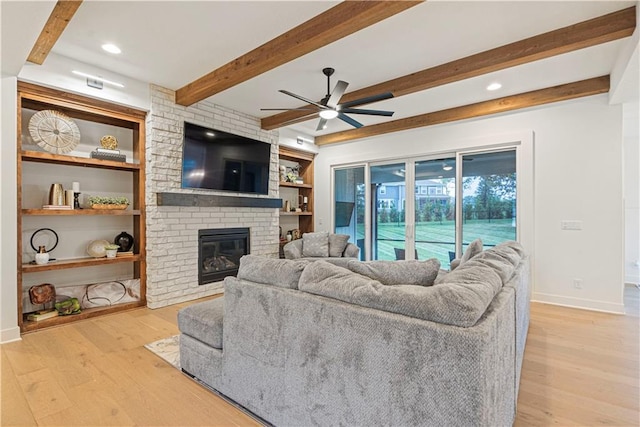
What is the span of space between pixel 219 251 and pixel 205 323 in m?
2.79

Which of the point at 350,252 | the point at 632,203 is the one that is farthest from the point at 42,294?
the point at 632,203

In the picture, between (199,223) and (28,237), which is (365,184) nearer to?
(199,223)

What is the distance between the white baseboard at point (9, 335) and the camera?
2.86m

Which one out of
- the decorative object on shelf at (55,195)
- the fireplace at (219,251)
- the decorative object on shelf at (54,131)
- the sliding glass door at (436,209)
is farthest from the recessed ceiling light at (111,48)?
the sliding glass door at (436,209)

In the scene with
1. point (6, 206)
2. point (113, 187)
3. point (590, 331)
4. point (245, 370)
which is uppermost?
point (113, 187)

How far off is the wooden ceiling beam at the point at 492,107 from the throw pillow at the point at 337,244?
1.99 m

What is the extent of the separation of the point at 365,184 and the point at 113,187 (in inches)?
162

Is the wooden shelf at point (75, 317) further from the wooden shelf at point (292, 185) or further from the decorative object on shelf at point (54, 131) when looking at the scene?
the wooden shelf at point (292, 185)

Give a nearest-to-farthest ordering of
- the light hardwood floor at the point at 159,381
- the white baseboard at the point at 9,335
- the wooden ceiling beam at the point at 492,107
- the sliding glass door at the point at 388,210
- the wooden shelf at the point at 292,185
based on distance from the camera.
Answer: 1. the light hardwood floor at the point at 159,381
2. the white baseboard at the point at 9,335
3. the wooden ceiling beam at the point at 492,107
4. the sliding glass door at the point at 388,210
5. the wooden shelf at the point at 292,185

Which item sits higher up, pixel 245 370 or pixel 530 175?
pixel 530 175

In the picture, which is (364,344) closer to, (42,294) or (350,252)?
(42,294)

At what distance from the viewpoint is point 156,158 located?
3.98 meters

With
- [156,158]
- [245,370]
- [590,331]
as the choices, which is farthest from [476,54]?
[156,158]

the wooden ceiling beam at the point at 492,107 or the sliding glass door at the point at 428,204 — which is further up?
the wooden ceiling beam at the point at 492,107
